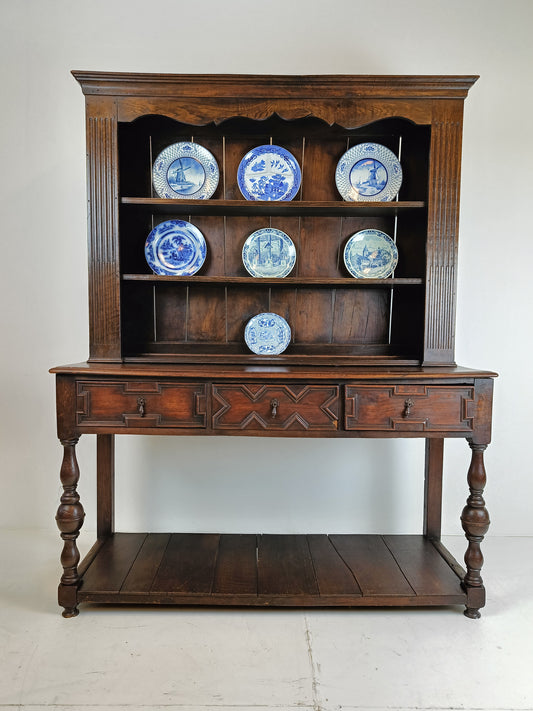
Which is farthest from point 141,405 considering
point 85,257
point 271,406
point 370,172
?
point 370,172

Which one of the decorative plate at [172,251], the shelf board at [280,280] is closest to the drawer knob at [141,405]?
the shelf board at [280,280]

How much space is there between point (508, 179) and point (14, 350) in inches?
101

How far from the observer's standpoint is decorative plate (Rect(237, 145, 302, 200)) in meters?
2.22

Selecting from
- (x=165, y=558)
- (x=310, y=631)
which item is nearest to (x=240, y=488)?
(x=165, y=558)

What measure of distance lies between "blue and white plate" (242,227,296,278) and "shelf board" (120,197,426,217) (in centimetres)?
10

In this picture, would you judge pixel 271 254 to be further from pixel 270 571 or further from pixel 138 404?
pixel 270 571

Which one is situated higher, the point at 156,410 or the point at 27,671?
the point at 156,410

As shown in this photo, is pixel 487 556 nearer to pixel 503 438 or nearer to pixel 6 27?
pixel 503 438

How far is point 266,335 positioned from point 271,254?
36cm

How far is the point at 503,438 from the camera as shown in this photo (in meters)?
2.58

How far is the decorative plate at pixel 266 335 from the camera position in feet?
7.42

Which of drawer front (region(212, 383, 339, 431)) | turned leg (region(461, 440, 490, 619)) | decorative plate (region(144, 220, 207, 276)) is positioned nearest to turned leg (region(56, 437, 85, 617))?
drawer front (region(212, 383, 339, 431))

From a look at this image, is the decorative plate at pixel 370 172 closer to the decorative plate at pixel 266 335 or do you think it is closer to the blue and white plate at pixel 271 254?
the blue and white plate at pixel 271 254

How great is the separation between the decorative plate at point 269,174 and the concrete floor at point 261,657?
5.56 feet
